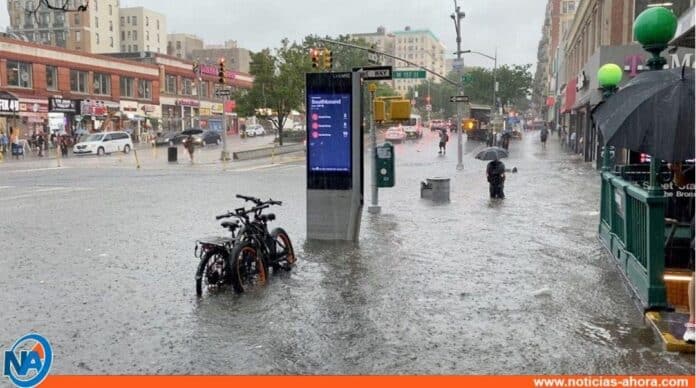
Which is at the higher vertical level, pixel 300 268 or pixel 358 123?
pixel 358 123

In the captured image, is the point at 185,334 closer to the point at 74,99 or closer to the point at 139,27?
the point at 74,99

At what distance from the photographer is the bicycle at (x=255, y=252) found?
7.91 metres

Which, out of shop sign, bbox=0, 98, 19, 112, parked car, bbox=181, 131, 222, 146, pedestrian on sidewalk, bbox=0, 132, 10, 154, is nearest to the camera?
pedestrian on sidewalk, bbox=0, 132, 10, 154

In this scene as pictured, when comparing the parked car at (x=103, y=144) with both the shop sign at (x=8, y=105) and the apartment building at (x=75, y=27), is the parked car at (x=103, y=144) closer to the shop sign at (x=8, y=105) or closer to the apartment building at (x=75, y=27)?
the shop sign at (x=8, y=105)

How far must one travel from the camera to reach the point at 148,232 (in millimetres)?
12414

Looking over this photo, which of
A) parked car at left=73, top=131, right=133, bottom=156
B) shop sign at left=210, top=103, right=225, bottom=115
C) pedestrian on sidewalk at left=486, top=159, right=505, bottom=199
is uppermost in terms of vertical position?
shop sign at left=210, top=103, right=225, bottom=115

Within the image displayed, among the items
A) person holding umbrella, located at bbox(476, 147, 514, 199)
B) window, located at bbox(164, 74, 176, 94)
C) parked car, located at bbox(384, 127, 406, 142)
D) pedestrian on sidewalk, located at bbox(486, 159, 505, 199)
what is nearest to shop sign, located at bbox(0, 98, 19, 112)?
window, located at bbox(164, 74, 176, 94)

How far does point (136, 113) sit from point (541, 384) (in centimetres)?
7224

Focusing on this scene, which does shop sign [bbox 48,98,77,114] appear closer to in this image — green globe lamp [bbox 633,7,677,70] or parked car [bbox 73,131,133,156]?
parked car [bbox 73,131,133,156]

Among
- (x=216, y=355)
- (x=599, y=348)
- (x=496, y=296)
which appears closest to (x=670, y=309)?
(x=599, y=348)

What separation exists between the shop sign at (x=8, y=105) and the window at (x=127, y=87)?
18488mm

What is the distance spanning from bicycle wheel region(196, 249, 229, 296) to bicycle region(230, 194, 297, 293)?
20cm

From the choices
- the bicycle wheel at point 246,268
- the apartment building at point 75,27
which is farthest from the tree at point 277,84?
the apartment building at point 75,27

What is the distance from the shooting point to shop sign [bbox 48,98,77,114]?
58.6m
